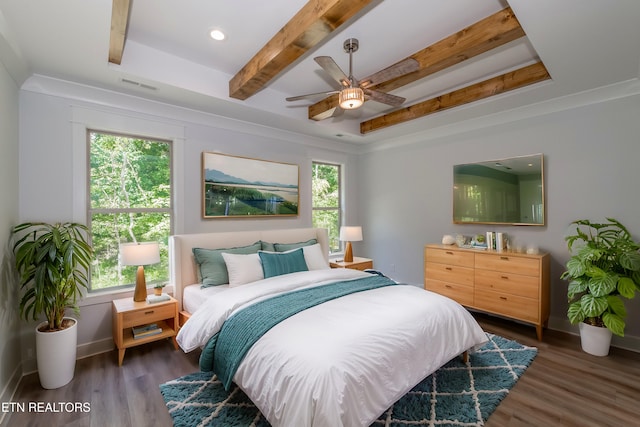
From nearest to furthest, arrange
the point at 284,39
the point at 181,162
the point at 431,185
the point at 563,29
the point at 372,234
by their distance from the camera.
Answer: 1. the point at 563,29
2. the point at 284,39
3. the point at 181,162
4. the point at 431,185
5. the point at 372,234

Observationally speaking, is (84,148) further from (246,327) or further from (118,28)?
(246,327)

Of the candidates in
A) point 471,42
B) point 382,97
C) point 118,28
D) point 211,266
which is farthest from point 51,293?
point 471,42

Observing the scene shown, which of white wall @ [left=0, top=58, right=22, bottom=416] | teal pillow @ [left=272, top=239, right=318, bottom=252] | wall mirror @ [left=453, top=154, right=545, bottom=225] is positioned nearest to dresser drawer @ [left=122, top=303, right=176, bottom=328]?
white wall @ [left=0, top=58, right=22, bottom=416]

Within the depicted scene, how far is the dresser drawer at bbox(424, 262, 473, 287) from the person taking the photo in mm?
3709

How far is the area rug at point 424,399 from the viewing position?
197 cm

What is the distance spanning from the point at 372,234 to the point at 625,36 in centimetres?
383

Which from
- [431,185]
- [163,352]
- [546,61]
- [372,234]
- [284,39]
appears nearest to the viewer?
[284,39]

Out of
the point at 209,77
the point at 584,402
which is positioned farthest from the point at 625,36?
the point at 209,77

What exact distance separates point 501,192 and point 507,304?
1.39 meters

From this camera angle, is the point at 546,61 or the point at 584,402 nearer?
the point at 584,402

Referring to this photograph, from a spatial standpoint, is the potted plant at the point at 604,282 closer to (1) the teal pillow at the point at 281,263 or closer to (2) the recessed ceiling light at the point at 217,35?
(1) the teal pillow at the point at 281,263

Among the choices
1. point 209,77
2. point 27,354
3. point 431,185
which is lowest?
point 27,354

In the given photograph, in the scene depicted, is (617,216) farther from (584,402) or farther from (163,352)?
(163,352)

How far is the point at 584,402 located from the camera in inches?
85.4
